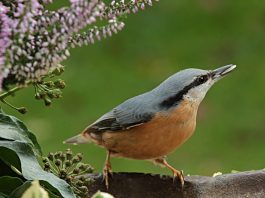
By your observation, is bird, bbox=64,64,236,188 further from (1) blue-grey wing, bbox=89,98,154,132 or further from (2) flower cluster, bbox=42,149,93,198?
(2) flower cluster, bbox=42,149,93,198

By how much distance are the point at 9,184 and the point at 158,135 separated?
3.18 ft

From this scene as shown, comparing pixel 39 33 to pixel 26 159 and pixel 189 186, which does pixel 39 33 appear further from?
pixel 189 186

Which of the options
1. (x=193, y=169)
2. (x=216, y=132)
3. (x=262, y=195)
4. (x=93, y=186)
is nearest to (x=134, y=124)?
(x=93, y=186)

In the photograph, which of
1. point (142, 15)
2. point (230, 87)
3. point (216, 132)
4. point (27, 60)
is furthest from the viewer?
point (142, 15)

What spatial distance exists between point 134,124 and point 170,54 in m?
5.99

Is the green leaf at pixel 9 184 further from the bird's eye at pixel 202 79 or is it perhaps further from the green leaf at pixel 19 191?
the bird's eye at pixel 202 79

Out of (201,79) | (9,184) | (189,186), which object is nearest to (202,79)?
(201,79)

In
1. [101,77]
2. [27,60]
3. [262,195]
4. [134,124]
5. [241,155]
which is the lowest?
[241,155]

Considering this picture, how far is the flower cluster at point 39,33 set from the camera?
70.0 inches

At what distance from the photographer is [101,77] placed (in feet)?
28.2

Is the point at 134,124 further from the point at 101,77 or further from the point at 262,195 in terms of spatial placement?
the point at 101,77

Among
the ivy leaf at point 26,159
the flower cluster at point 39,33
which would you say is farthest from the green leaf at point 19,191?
the flower cluster at point 39,33

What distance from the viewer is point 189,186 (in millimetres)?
2910

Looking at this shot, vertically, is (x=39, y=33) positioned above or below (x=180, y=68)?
above
